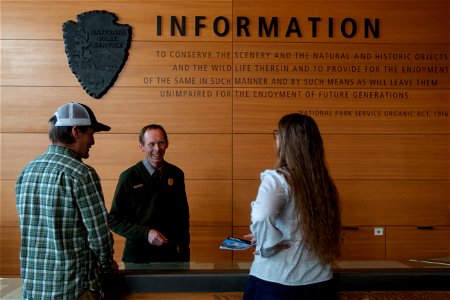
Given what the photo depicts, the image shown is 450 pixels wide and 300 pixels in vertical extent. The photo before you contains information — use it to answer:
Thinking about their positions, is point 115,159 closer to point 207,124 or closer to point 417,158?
point 207,124

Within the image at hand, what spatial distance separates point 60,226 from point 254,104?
3003 millimetres

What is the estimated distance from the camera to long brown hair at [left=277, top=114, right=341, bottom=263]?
1.81 m

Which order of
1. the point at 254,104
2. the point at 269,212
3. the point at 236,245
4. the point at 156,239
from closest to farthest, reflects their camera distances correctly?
1. the point at 269,212
2. the point at 236,245
3. the point at 156,239
4. the point at 254,104

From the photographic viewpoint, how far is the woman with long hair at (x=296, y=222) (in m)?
A: 1.80

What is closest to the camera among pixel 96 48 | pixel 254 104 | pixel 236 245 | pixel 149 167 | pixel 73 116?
pixel 73 116

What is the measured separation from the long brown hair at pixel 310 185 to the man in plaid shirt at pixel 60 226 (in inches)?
30.0

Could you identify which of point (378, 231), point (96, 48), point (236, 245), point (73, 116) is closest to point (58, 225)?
point (73, 116)

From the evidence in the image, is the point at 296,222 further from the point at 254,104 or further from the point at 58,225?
the point at 254,104

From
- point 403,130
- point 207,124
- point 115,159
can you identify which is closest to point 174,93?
point 207,124

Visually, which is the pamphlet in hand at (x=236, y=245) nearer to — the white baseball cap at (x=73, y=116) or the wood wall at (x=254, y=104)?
the white baseball cap at (x=73, y=116)

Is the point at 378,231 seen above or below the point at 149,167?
below

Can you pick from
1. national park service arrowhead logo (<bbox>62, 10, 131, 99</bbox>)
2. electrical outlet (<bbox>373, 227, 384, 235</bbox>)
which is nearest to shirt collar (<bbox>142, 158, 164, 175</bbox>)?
national park service arrowhead logo (<bbox>62, 10, 131, 99</bbox>)

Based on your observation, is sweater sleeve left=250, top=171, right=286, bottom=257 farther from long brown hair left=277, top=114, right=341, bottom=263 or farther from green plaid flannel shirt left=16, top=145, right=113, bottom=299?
green plaid flannel shirt left=16, top=145, right=113, bottom=299

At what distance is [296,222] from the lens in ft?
6.01
